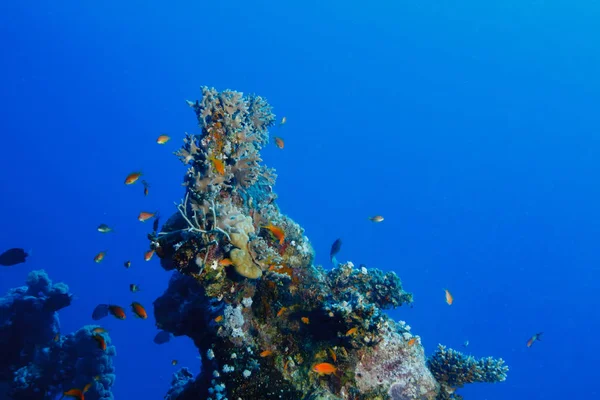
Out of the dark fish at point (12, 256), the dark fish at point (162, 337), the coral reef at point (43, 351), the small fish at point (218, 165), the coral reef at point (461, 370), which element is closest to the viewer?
the small fish at point (218, 165)

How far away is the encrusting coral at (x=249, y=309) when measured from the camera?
18.6 ft

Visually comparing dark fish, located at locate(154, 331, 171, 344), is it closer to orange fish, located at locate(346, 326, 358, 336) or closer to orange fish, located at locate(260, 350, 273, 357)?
orange fish, located at locate(260, 350, 273, 357)

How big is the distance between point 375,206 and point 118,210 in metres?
88.2

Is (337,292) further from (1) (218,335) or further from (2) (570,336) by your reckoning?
(2) (570,336)

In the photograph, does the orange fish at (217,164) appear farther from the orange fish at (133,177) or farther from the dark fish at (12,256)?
the dark fish at (12,256)

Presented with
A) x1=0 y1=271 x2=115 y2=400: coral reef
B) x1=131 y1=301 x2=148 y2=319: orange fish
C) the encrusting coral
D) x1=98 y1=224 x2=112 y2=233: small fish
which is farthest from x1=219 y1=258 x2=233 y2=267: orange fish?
x1=0 y1=271 x2=115 y2=400: coral reef

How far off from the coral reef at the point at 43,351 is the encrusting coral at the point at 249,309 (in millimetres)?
6078

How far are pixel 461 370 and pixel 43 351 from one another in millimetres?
11926

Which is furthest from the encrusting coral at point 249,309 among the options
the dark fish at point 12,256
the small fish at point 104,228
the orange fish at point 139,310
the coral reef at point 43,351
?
the coral reef at point 43,351

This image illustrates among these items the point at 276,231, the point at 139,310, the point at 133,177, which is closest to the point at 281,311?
the point at 276,231

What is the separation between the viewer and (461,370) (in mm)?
7406

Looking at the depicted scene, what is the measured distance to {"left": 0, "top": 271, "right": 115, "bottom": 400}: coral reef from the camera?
1091 centimetres

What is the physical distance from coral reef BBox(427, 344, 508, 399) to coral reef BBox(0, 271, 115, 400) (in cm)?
1008

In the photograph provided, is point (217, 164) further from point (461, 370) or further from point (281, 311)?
point (461, 370)
